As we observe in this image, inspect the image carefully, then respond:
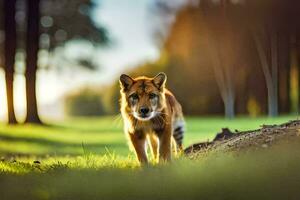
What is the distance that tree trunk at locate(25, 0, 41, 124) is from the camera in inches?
532

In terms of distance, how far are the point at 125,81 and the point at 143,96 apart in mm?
215

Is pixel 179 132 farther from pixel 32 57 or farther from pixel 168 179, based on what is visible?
pixel 32 57

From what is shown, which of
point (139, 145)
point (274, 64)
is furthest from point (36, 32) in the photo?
point (139, 145)

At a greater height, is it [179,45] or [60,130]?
[179,45]

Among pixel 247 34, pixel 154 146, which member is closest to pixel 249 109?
pixel 247 34

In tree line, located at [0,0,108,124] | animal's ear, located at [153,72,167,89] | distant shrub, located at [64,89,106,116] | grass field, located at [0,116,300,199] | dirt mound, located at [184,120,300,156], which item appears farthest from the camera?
distant shrub, located at [64,89,106,116]

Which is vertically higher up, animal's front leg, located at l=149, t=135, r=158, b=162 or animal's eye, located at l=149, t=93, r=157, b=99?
animal's eye, located at l=149, t=93, r=157, b=99

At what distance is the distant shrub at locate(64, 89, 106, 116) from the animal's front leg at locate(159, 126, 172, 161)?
1170 centimetres

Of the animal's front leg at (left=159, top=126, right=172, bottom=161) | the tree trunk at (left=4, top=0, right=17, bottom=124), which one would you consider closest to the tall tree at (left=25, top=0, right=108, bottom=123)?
the tree trunk at (left=4, top=0, right=17, bottom=124)

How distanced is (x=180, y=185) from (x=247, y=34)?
10.1 meters

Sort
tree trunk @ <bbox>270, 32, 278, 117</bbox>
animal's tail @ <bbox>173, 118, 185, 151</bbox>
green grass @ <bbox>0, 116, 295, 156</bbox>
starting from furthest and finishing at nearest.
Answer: tree trunk @ <bbox>270, 32, 278, 117</bbox>, green grass @ <bbox>0, 116, 295, 156</bbox>, animal's tail @ <bbox>173, 118, 185, 151</bbox>

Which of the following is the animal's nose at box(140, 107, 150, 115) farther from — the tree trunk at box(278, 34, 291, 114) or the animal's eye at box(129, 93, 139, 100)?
the tree trunk at box(278, 34, 291, 114)

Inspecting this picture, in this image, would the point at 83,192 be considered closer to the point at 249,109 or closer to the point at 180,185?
the point at 180,185

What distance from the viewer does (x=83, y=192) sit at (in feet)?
17.1
